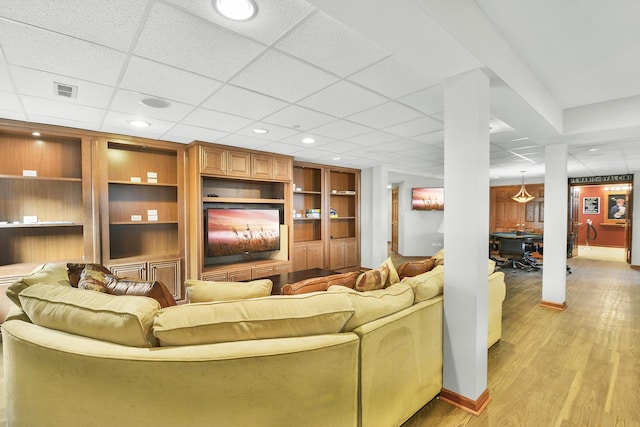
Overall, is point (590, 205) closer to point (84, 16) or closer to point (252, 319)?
point (252, 319)

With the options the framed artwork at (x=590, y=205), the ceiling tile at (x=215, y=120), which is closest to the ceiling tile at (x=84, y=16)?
the ceiling tile at (x=215, y=120)

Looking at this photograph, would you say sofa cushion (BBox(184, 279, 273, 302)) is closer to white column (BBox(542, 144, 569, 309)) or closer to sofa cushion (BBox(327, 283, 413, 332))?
sofa cushion (BBox(327, 283, 413, 332))

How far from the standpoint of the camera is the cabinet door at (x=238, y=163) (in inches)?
172

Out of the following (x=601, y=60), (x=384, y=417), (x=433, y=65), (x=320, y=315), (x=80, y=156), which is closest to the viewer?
(x=320, y=315)

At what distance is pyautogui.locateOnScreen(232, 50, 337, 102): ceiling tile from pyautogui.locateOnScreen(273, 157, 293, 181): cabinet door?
2.47m

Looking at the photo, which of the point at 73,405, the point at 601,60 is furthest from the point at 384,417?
the point at 601,60

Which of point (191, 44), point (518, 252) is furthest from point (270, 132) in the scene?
point (518, 252)

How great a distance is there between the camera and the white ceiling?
147 centimetres

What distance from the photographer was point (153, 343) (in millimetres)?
1357

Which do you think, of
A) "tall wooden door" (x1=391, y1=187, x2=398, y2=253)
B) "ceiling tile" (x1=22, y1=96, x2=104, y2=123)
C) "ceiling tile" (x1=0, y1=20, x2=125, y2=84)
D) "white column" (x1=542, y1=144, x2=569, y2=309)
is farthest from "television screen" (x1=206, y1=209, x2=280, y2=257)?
"tall wooden door" (x1=391, y1=187, x2=398, y2=253)

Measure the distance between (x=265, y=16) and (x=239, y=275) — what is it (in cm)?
372

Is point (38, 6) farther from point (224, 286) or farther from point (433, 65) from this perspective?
point (433, 65)

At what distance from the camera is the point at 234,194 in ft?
16.3

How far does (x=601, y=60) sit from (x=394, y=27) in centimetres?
200
